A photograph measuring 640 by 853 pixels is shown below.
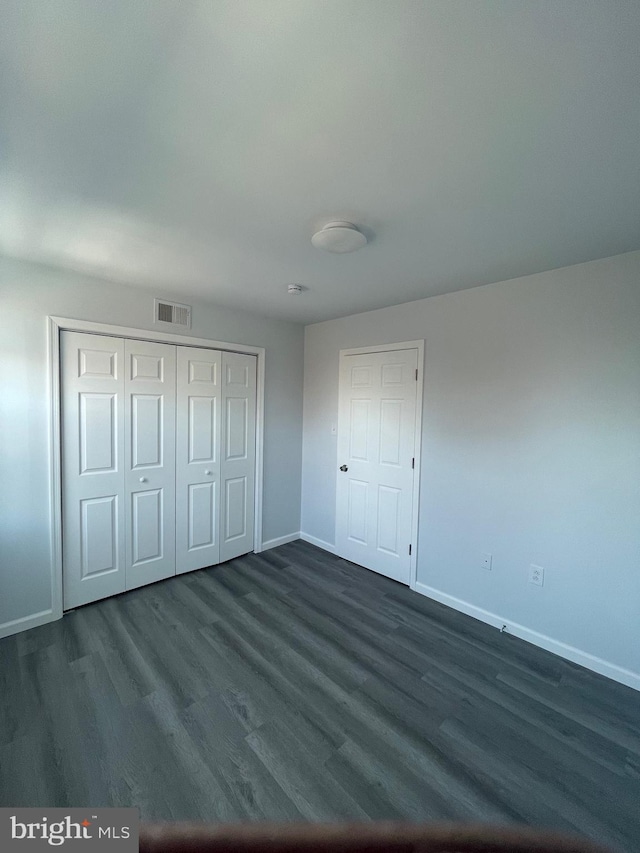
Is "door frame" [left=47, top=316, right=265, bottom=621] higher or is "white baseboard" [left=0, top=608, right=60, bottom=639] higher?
"door frame" [left=47, top=316, right=265, bottom=621]

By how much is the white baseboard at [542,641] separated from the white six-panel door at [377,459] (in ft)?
1.19

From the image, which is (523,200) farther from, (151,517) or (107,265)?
(151,517)

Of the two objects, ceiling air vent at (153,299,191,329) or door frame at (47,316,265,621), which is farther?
ceiling air vent at (153,299,191,329)

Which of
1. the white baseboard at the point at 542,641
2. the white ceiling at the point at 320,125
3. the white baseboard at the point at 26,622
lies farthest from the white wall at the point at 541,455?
the white baseboard at the point at 26,622

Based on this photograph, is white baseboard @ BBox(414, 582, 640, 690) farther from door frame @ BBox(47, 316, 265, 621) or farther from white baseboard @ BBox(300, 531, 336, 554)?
door frame @ BBox(47, 316, 265, 621)

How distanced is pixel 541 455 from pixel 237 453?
2581 mm

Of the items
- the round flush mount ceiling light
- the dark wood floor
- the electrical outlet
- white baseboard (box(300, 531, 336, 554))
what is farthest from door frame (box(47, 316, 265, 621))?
the electrical outlet

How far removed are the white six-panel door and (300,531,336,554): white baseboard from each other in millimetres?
97

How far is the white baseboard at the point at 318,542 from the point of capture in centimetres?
370

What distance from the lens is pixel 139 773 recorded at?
1.42m

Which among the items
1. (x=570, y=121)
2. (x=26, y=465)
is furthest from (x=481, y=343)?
(x=26, y=465)

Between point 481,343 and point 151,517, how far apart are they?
3.01m
